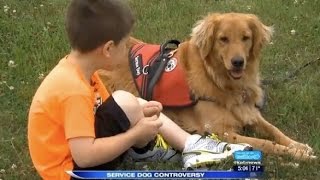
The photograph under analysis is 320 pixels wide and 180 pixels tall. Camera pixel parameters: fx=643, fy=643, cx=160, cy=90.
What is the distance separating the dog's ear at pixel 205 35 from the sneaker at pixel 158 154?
98 centimetres

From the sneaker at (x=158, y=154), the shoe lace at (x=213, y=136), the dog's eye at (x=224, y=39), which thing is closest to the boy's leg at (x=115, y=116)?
the sneaker at (x=158, y=154)

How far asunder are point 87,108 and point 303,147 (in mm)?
1904

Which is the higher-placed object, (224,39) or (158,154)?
(224,39)

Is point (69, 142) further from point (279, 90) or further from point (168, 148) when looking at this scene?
point (279, 90)

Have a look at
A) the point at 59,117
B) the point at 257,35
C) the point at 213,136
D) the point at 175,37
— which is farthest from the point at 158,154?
the point at 175,37

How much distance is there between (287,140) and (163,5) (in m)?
3.40

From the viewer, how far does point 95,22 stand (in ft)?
11.4

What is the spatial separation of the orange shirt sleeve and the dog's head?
200cm

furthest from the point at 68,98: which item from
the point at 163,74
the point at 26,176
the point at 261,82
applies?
the point at 261,82

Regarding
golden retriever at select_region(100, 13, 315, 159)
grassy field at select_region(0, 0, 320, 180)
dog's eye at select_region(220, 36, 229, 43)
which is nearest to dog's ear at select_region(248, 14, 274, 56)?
golden retriever at select_region(100, 13, 315, 159)

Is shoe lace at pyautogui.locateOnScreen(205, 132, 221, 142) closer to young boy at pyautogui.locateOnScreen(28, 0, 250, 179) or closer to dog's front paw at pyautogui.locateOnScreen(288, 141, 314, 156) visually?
dog's front paw at pyautogui.locateOnScreen(288, 141, 314, 156)

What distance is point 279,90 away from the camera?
18.8 ft

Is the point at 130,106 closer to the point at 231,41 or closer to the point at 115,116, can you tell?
the point at 115,116

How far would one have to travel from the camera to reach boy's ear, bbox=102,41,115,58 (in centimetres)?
353
